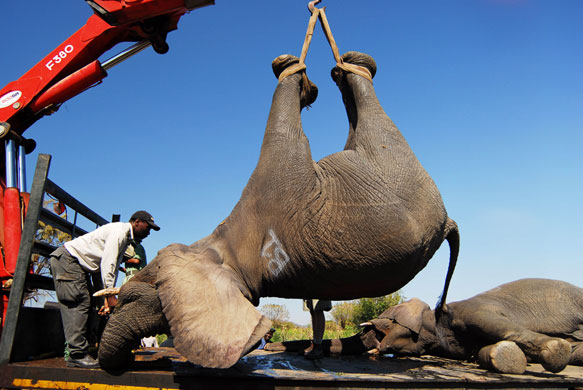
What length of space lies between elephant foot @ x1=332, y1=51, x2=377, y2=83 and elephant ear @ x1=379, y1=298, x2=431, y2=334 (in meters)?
3.01

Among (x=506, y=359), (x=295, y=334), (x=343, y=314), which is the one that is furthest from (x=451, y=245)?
(x=343, y=314)

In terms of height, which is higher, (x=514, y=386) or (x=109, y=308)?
(x=109, y=308)

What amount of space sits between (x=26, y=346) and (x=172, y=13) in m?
3.67

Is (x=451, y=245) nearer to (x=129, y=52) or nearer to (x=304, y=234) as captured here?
(x=304, y=234)

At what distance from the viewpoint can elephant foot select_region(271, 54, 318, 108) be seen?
3490 mm

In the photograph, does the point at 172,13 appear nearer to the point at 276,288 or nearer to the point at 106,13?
the point at 106,13

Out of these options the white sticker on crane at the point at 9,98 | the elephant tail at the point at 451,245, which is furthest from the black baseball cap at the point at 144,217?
the elephant tail at the point at 451,245

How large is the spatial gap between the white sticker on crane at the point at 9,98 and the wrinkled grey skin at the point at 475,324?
3958 mm

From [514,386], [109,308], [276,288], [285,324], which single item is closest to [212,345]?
[276,288]

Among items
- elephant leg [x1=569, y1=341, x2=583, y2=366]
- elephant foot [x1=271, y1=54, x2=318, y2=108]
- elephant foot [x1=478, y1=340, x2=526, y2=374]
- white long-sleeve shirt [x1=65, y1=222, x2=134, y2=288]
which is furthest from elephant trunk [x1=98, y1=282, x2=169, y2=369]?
elephant leg [x1=569, y1=341, x2=583, y2=366]

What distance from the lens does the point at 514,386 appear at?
3072mm

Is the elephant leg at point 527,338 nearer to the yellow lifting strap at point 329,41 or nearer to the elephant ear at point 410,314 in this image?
the elephant ear at point 410,314

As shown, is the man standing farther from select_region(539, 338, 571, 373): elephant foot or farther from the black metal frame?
select_region(539, 338, 571, 373): elephant foot

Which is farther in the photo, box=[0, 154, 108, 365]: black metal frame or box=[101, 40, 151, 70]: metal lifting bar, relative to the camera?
box=[101, 40, 151, 70]: metal lifting bar
